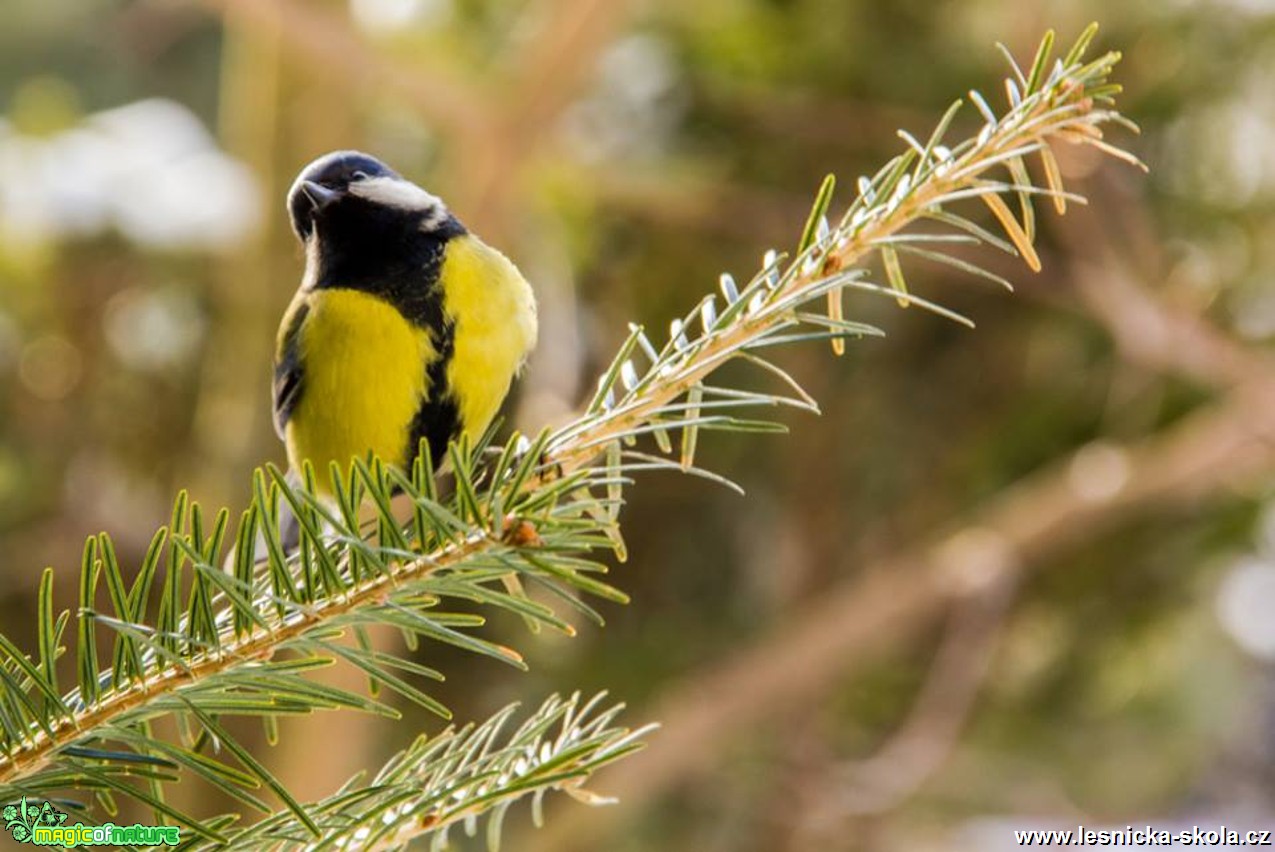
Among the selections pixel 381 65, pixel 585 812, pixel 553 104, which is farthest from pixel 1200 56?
pixel 585 812

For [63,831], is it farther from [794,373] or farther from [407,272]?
[794,373]

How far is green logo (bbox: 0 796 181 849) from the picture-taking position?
0.39 m

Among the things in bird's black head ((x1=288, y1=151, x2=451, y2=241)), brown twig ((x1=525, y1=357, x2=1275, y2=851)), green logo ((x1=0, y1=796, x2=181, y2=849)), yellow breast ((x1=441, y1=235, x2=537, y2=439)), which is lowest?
green logo ((x1=0, y1=796, x2=181, y2=849))

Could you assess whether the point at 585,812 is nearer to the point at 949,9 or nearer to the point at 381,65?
the point at 381,65

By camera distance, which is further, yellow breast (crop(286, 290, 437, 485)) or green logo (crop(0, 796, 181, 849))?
yellow breast (crop(286, 290, 437, 485))

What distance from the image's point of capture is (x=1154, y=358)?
1.90 m

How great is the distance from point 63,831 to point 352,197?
41 centimetres

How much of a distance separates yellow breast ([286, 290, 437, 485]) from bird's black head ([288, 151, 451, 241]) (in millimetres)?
38

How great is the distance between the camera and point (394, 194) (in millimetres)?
767

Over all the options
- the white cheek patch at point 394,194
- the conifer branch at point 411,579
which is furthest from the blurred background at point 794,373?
the conifer branch at point 411,579

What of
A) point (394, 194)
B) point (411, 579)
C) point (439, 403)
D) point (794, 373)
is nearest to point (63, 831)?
point (411, 579)

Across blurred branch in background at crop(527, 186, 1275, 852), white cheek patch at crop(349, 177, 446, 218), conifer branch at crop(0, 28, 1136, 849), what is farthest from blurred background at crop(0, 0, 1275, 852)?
conifer branch at crop(0, 28, 1136, 849)

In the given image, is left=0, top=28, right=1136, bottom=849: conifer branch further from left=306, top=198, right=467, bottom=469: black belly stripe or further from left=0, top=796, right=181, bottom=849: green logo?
left=306, top=198, right=467, bottom=469: black belly stripe

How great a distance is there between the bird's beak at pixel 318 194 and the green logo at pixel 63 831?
371mm
